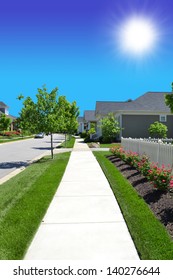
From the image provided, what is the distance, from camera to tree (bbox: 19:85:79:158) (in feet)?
54.3

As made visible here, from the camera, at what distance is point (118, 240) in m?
4.68

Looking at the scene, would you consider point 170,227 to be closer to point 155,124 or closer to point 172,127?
point 155,124

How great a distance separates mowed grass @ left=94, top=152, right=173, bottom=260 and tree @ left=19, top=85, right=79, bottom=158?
9.41 m

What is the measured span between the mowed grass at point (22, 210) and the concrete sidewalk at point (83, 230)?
170 millimetres

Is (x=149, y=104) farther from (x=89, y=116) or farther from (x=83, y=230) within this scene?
(x=89, y=116)

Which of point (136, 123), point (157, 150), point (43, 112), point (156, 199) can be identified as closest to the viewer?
point (156, 199)

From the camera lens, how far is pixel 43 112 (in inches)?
663

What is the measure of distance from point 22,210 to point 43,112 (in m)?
11.0

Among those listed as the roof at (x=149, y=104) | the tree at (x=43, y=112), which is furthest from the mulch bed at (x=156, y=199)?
the roof at (x=149, y=104)

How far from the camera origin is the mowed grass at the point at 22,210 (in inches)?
178

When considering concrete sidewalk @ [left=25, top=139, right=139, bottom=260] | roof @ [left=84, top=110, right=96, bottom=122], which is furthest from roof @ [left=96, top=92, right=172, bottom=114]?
roof @ [left=84, top=110, right=96, bottom=122]

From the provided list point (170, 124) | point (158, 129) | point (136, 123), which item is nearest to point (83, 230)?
point (158, 129)

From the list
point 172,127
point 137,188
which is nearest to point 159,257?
point 137,188

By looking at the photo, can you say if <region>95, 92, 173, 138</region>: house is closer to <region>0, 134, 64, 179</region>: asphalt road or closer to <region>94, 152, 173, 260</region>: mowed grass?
<region>0, 134, 64, 179</region>: asphalt road
